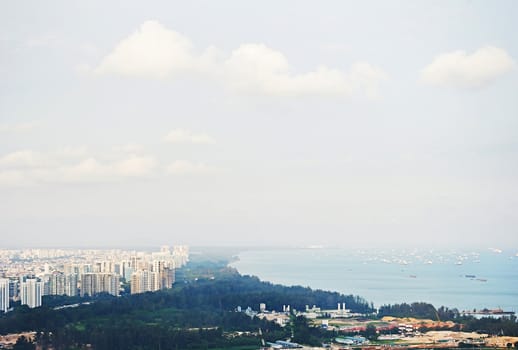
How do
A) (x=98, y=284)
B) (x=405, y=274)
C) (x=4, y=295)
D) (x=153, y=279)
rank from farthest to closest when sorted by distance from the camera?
1. (x=405, y=274)
2. (x=153, y=279)
3. (x=98, y=284)
4. (x=4, y=295)

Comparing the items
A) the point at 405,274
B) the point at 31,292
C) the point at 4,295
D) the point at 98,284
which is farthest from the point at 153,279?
the point at 405,274

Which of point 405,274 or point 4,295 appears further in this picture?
point 405,274

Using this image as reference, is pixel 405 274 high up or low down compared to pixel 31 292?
down

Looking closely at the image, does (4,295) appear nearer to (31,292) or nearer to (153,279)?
(31,292)

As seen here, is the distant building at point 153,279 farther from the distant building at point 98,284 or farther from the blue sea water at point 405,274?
the blue sea water at point 405,274

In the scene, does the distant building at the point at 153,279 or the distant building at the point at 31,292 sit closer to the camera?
the distant building at the point at 31,292

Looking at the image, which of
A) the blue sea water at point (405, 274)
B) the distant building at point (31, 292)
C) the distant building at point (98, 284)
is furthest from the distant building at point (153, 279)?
the blue sea water at point (405, 274)

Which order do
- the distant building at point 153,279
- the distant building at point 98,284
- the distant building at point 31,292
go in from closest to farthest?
1. the distant building at point 31,292
2. the distant building at point 98,284
3. the distant building at point 153,279

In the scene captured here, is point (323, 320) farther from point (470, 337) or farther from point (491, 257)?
point (491, 257)
